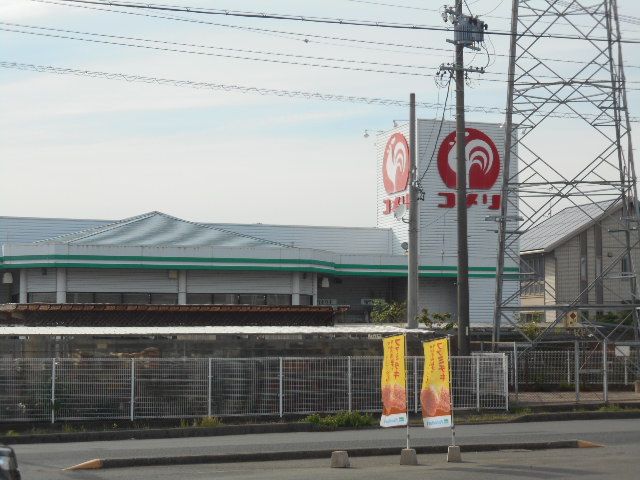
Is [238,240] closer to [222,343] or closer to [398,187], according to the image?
[398,187]

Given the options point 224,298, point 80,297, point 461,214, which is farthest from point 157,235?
point 461,214

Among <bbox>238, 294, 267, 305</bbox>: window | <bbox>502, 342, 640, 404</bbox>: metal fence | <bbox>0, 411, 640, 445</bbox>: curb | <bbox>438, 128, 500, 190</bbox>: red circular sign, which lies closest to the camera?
<bbox>0, 411, 640, 445</bbox>: curb

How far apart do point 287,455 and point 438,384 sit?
10.0 ft

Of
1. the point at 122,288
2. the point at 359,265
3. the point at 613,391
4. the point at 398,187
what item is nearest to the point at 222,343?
the point at 613,391

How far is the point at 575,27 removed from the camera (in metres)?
29.0

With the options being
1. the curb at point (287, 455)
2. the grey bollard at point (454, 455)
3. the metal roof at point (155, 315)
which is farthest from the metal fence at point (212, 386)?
the metal roof at point (155, 315)

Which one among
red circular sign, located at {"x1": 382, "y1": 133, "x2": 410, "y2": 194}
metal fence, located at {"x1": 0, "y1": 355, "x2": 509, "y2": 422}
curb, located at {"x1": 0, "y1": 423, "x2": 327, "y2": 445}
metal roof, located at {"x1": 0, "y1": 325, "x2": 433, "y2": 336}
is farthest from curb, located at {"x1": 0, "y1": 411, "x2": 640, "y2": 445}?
red circular sign, located at {"x1": 382, "y1": 133, "x2": 410, "y2": 194}

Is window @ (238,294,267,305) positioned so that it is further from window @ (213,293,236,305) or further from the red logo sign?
the red logo sign

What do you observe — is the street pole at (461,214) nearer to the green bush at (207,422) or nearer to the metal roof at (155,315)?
the green bush at (207,422)

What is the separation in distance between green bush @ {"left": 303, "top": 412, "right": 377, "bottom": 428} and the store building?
49.1ft

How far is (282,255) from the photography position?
43375 mm

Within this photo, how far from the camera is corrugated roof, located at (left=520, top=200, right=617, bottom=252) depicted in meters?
54.7

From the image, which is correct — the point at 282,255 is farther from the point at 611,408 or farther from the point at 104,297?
the point at 611,408

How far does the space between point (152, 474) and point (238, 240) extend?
28.4 metres
